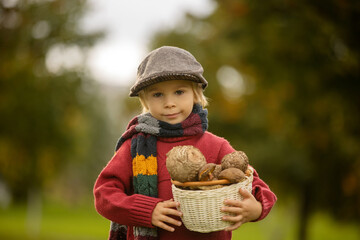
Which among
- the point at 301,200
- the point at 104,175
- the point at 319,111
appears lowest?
the point at 104,175

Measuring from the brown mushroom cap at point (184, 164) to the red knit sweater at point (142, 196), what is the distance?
0.24 metres

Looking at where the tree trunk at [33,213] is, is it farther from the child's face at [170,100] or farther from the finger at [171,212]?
the finger at [171,212]

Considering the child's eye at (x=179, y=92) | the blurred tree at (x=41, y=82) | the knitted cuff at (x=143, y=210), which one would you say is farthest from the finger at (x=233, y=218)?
the blurred tree at (x=41, y=82)

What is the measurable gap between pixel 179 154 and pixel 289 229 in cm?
2121

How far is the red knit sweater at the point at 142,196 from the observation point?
7.62 ft

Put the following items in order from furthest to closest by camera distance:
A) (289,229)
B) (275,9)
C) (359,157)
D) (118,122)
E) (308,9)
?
→ (118,122) → (289,229) → (359,157) → (275,9) → (308,9)

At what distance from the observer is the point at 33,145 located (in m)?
12.9

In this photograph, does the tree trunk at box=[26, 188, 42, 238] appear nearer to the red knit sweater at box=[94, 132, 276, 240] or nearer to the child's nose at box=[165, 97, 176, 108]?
the red knit sweater at box=[94, 132, 276, 240]

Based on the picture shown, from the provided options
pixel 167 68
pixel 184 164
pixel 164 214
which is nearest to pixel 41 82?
pixel 167 68

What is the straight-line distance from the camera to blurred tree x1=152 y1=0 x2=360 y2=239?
6.50m

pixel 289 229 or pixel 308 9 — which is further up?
pixel 308 9

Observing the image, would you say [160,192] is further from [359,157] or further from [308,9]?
[359,157]

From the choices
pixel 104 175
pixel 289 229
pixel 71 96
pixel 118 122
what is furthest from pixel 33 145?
pixel 118 122

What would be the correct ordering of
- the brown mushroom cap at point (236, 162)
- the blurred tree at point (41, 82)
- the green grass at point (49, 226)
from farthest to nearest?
the green grass at point (49, 226) → the blurred tree at point (41, 82) → the brown mushroom cap at point (236, 162)
